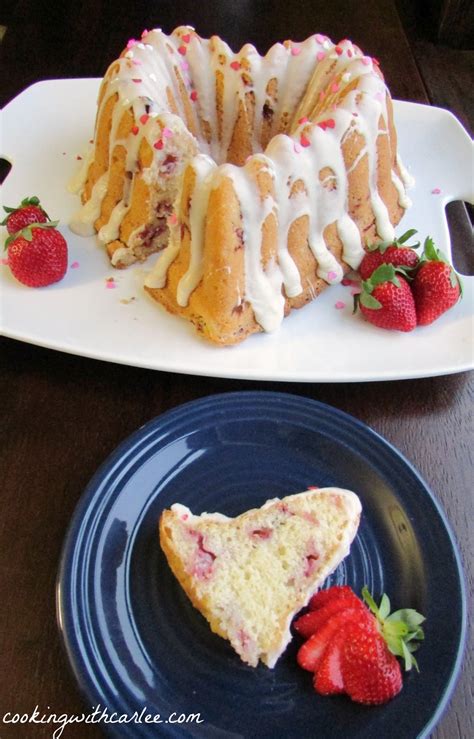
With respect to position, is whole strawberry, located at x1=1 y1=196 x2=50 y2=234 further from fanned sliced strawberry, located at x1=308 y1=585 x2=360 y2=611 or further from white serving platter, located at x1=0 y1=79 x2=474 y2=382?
fanned sliced strawberry, located at x1=308 y1=585 x2=360 y2=611

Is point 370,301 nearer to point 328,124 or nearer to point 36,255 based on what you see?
point 328,124

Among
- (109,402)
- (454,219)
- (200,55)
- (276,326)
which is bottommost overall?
(109,402)

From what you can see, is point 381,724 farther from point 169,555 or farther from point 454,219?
point 454,219

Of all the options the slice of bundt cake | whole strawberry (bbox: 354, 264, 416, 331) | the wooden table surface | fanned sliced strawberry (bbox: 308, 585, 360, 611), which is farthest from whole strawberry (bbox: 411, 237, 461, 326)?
fanned sliced strawberry (bbox: 308, 585, 360, 611)

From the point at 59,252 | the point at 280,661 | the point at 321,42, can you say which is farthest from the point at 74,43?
the point at 280,661

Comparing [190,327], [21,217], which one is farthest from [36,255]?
[190,327]

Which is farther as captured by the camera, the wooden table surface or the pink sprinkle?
the pink sprinkle
